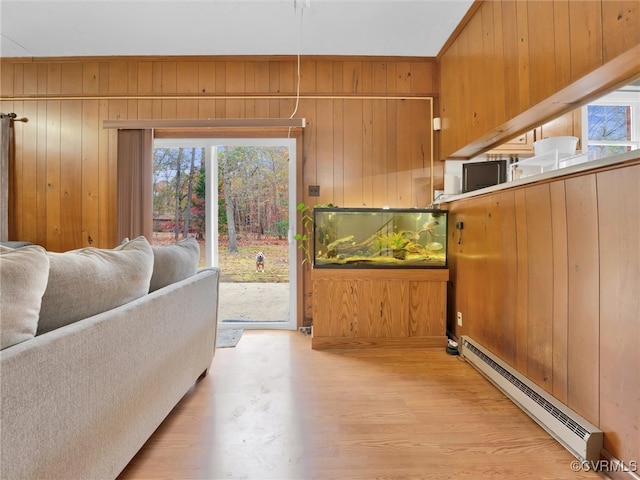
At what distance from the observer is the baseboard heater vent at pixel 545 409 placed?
1127mm

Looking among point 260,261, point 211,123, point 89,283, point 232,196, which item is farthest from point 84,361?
point 211,123

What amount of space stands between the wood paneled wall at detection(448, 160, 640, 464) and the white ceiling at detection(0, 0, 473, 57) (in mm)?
1576

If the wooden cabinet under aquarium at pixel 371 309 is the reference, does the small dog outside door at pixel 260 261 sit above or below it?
above

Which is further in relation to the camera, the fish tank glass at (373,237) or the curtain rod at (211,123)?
the curtain rod at (211,123)

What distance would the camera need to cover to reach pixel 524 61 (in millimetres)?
1625

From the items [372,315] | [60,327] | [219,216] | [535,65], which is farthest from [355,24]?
[60,327]

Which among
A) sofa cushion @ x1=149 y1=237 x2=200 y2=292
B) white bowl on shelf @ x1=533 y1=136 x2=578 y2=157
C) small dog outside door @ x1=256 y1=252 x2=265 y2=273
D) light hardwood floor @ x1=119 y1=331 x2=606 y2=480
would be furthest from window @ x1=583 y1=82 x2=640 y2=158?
sofa cushion @ x1=149 y1=237 x2=200 y2=292

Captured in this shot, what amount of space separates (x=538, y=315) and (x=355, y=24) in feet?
8.04

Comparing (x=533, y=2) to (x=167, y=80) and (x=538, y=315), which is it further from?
(x=167, y=80)

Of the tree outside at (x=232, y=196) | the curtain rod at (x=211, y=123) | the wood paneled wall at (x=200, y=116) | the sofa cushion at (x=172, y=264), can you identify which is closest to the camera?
the sofa cushion at (x=172, y=264)

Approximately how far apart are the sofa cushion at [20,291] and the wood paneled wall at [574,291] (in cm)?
191

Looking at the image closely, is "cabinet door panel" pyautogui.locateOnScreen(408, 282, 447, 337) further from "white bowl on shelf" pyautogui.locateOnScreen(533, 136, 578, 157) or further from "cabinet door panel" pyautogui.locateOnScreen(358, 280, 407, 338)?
"white bowl on shelf" pyautogui.locateOnScreen(533, 136, 578, 157)

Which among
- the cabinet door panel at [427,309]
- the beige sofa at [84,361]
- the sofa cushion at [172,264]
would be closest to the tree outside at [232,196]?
the sofa cushion at [172,264]

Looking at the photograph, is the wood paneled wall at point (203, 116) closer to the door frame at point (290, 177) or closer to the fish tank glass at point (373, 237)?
the door frame at point (290, 177)
